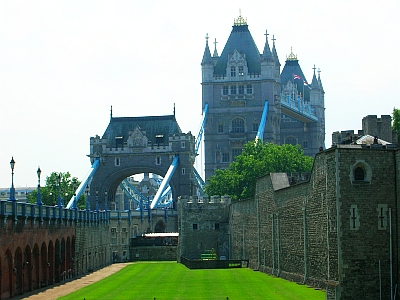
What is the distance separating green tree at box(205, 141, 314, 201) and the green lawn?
56.4 metres

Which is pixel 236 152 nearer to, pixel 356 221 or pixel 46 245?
pixel 46 245

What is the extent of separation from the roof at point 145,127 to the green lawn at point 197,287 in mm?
77728

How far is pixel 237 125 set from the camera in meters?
180

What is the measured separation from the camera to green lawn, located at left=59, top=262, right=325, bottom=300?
51.1 metres

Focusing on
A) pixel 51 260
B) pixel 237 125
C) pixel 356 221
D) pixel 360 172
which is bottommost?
pixel 51 260

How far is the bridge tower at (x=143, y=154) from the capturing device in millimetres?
148500

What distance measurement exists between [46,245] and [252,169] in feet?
227

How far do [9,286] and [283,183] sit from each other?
69.4 feet

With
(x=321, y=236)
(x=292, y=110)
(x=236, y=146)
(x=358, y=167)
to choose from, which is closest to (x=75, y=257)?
(x=321, y=236)

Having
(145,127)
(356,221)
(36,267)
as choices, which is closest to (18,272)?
(36,267)

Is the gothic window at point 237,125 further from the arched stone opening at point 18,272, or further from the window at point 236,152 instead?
the arched stone opening at point 18,272

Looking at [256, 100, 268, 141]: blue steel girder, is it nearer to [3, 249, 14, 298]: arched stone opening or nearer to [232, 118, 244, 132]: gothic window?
[232, 118, 244, 132]: gothic window

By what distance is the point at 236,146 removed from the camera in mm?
178125

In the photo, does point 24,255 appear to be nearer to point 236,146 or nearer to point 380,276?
point 380,276
